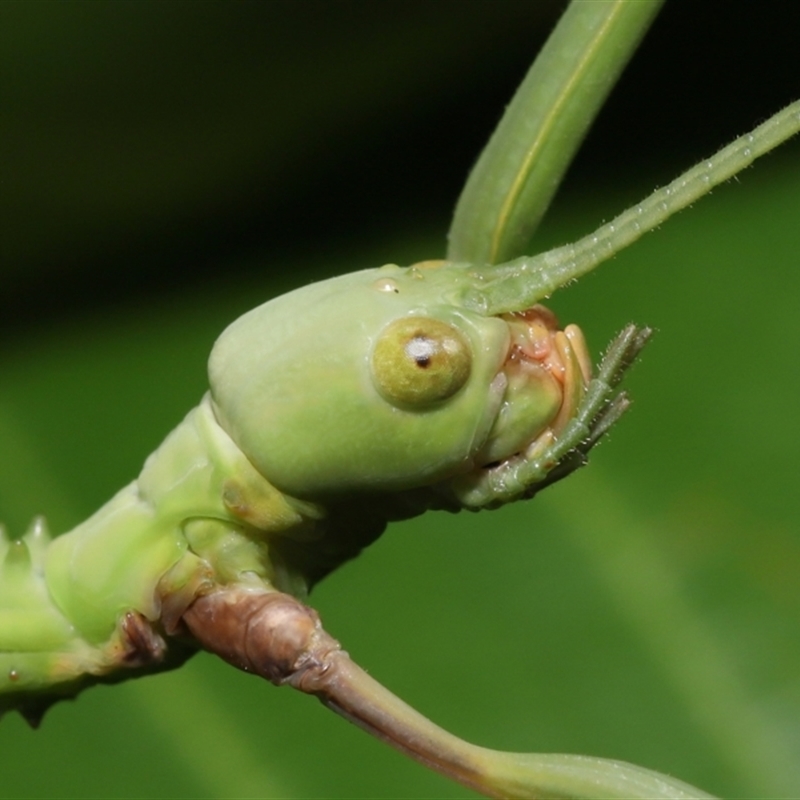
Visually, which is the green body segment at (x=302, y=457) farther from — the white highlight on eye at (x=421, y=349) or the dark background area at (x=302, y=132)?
the dark background area at (x=302, y=132)

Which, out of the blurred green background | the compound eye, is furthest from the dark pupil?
the blurred green background

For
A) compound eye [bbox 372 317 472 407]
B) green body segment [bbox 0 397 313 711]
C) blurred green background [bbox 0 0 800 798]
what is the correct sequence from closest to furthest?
compound eye [bbox 372 317 472 407] → green body segment [bbox 0 397 313 711] → blurred green background [bbox 0 0 800 798]

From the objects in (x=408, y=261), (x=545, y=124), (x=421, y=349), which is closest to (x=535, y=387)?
(x=421, y=349)

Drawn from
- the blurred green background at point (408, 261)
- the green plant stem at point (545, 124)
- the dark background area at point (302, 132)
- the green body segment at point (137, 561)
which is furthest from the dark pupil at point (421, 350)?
the dark background area at point (302, 132)

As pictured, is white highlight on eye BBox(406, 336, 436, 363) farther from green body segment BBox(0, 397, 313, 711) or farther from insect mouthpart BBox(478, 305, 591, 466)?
green body segment BBox(0, 397, 313, 711)

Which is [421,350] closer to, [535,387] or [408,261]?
[535,387]
